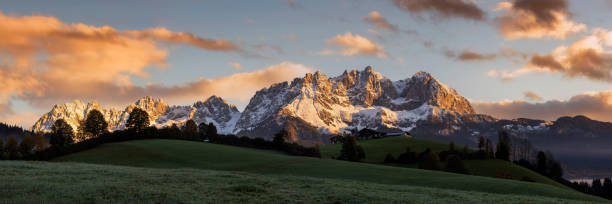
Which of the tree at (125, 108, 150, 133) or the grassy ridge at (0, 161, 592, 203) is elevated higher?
the tree at (125, 108, 150, 133)

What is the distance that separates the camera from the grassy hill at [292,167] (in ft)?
171

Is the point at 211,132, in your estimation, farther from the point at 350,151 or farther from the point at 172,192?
the point at 172,192

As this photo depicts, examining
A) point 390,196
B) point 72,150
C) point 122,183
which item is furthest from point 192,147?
point 390,196

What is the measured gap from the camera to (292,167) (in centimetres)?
7300

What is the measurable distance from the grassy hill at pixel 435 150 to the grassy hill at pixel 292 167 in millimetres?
46921

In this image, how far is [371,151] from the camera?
6270 inches

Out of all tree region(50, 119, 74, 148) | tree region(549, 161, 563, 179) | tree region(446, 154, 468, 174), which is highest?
tree region(50, 119, 74, 148)

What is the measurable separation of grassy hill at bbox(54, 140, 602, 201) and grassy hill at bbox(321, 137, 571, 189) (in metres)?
46.9

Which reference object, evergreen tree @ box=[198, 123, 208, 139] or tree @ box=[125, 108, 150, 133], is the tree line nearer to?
tree @ box=[125, 108, 150, 133]

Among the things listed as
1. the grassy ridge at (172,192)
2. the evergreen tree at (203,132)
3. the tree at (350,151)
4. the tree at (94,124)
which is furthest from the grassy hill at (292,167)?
the tree at (350,151)

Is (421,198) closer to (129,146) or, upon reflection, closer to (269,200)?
(269,200)

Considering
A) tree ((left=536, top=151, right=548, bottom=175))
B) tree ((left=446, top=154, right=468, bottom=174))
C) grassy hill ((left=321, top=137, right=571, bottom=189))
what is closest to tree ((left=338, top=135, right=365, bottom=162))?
grassy hill ((left=321, top=137, right=571, bottom=189))

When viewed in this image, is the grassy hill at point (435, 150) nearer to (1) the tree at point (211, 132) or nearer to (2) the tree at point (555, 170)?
(2) the tree at point (555, 170)

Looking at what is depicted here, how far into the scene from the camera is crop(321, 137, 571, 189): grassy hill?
4464 inches
